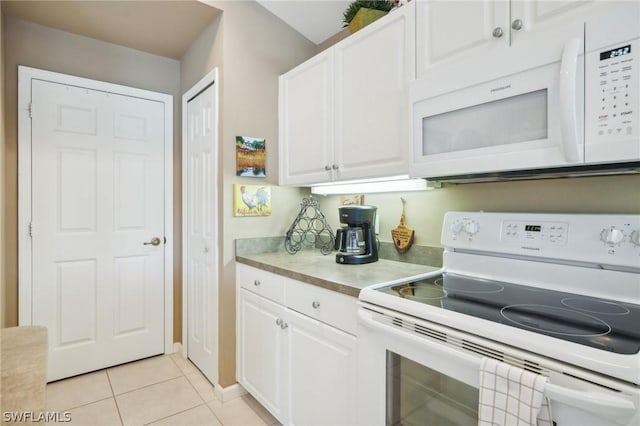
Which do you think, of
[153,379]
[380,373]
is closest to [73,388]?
[153,379]

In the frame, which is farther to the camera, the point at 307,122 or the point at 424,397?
the point at 307,122

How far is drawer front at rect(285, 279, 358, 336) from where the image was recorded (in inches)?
50.8

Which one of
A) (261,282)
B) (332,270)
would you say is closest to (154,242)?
(261,282)

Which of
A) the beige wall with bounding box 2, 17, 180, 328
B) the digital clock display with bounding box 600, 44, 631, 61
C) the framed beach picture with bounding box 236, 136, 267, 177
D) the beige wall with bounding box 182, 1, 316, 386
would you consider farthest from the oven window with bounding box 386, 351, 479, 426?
the beige wall with bounding box 2, 17, 180, 328

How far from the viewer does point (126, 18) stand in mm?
2104

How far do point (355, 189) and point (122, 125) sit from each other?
180 centimetres

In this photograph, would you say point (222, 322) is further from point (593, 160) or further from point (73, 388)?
point (593, 160)

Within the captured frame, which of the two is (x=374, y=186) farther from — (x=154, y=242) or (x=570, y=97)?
(x=154, y=242)

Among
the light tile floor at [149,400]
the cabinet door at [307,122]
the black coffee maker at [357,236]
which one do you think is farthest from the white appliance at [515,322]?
the light tile floor at [149,400]

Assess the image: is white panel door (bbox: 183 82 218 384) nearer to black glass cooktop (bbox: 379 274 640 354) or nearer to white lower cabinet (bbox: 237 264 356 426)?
white lower cabinet (bbox: 237 264 356 426)

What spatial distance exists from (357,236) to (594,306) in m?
0.98

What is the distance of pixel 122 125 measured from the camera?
8.09 feet

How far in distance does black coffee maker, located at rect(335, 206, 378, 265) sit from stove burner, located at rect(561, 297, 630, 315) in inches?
33.9

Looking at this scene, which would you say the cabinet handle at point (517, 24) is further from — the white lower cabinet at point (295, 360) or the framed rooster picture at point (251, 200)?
the framed rooster picture at point (251, 200)
